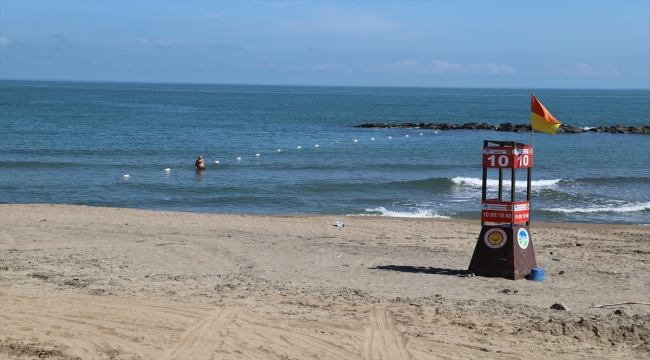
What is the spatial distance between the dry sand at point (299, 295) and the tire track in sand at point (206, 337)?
2 centimetres

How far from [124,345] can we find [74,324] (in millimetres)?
948

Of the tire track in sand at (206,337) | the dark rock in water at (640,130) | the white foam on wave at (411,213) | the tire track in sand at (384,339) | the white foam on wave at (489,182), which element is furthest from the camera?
the dark rock in water at (640,130)

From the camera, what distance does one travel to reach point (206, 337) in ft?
26.1

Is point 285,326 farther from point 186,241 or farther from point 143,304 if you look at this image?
point 186,241

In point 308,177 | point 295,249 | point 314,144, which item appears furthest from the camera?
point 314,144

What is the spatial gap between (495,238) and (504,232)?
19 centimetres

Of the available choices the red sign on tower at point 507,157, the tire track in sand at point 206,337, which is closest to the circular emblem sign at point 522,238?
the red sign on tower at point 507,157

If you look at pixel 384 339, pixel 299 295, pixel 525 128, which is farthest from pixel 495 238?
pixel 525 128

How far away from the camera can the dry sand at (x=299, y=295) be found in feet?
25.5

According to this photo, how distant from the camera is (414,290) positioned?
35.5 ft

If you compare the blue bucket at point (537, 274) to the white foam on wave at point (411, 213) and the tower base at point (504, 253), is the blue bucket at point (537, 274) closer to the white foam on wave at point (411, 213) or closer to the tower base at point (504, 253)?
the tower base at point (504, 253)

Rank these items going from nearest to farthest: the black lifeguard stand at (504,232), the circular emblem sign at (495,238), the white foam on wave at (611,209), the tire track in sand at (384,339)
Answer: the tire track in sand at (384,339), the black lifeguard stand at (504,232), the circular emblem sign at (495,238), the white foam on wave at (611,209)

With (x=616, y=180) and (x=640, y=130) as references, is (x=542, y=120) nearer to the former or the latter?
(x=616, y=180)

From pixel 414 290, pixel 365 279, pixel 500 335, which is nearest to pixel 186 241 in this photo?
pixel 365 279
